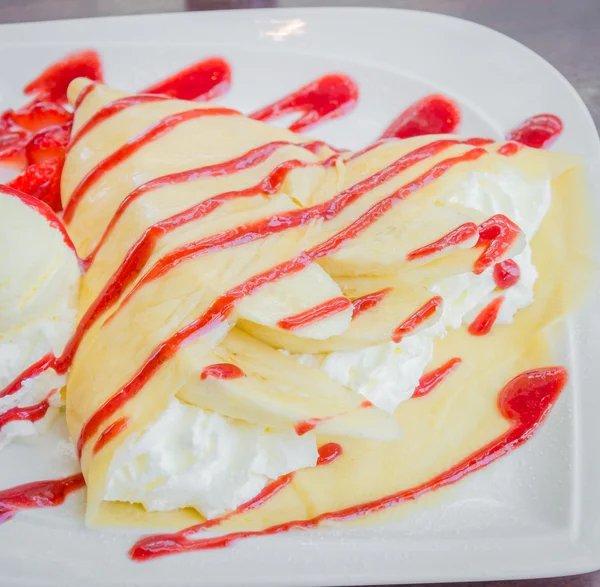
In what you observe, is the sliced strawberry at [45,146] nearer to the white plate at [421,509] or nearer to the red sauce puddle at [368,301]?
the white plate at [421,509]

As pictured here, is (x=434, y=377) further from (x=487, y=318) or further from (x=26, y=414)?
(x=26, y=414)

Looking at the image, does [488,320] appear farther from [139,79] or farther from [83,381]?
[139,79]

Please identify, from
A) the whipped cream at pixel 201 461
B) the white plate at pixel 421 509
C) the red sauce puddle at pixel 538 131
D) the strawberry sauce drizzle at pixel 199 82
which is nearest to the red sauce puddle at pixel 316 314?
the whipped cream at pixel 201 461

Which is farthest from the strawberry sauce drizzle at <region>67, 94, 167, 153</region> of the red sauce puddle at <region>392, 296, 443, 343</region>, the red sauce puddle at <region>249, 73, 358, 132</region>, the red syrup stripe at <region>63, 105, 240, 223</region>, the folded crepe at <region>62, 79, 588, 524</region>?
the red sauce puddle at <region>392, 296, 443, 343</region>

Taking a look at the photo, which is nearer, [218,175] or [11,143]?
[218,175]

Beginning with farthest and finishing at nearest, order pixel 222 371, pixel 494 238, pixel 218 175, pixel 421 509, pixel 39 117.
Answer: pixel 39 117
pixel 218 175
pixel 494 238
pixel 421 509
pixel 222 371

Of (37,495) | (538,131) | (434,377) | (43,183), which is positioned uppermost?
(538,131)

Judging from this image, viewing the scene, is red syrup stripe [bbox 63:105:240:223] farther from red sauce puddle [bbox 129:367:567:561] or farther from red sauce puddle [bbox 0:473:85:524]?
red sauce puddle [bbox 129:367:567:561]

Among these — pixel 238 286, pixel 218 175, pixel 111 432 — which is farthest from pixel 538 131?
pixel 111 432
